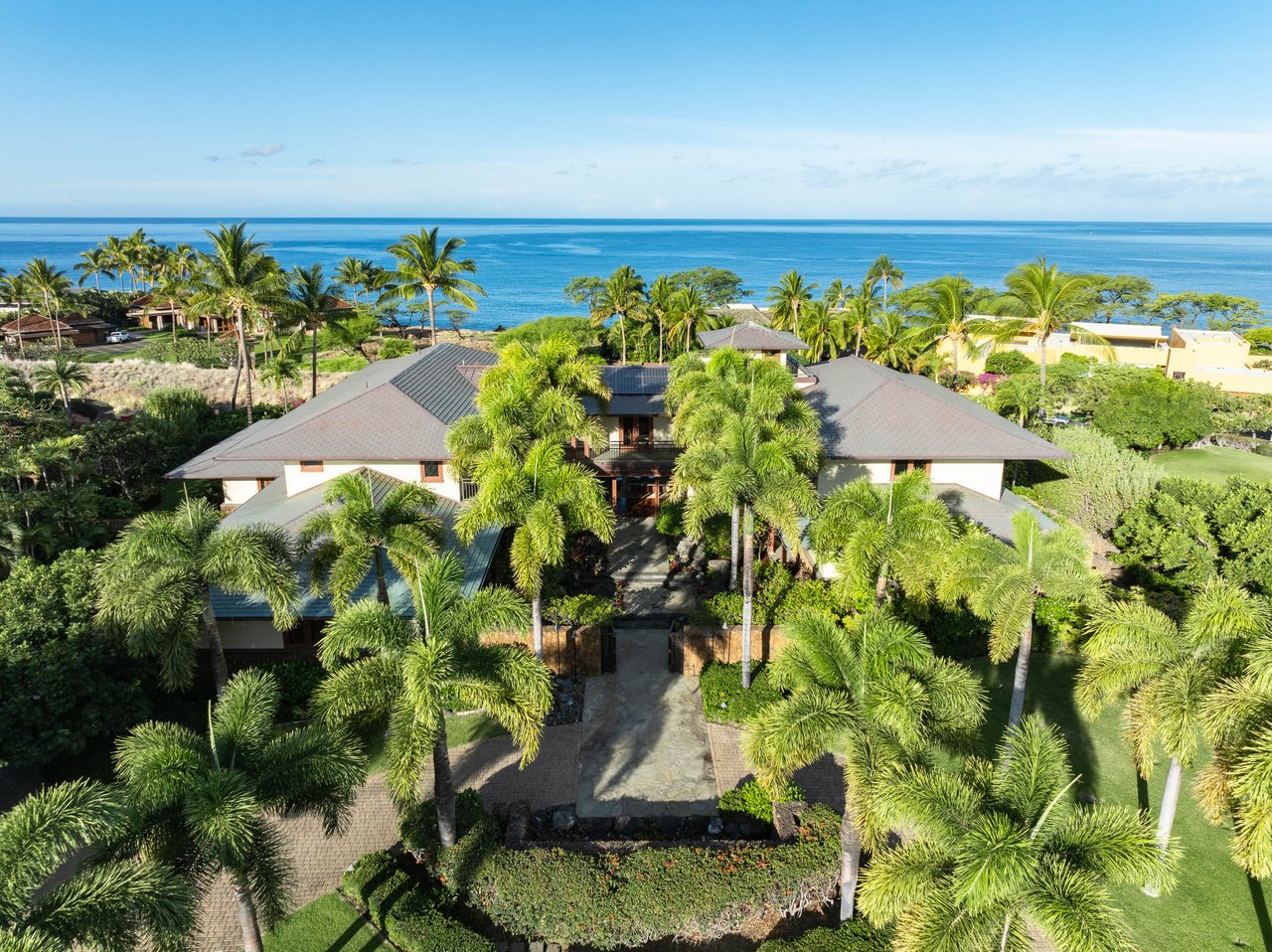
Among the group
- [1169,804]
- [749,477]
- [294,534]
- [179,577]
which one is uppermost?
[749,477]

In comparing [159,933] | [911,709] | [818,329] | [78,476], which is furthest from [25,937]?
[818,329]

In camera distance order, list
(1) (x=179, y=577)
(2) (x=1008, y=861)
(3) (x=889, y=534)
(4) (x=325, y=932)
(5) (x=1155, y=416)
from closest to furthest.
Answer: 1. (2) (x=1008, y=861)
2. (4) (x=325, y=932)
3. (1) (x=179, y=577)
4. (3) (x=889, y=534)
5. (5) (x=1155, y=416)

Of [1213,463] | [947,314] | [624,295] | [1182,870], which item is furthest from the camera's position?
[624,295]

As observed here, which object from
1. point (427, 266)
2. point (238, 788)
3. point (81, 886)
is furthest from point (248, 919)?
point (427, 266)

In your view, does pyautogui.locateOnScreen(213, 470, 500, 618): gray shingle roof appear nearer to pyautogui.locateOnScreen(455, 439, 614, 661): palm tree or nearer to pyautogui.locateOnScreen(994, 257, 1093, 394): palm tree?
pyautogui.locateOnScreen(455, 439, 614, 661): palm tree

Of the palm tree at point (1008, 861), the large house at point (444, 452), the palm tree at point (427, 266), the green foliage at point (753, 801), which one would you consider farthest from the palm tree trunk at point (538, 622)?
the palm tree at point (427, 266)

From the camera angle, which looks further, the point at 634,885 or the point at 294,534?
the point at 294,534

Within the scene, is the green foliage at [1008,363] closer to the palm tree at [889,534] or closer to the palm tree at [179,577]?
the palm tree at [889,534]

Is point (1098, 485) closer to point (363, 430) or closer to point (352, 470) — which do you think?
point (363, 430)
